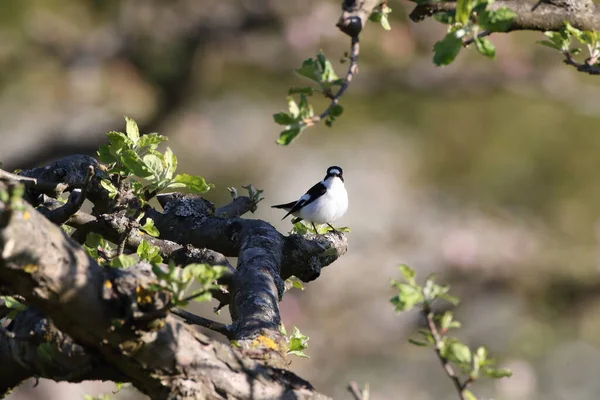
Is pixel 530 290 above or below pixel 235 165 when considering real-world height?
below

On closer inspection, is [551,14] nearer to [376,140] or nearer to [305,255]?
[305,255]

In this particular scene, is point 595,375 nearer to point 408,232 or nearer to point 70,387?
point 408,232

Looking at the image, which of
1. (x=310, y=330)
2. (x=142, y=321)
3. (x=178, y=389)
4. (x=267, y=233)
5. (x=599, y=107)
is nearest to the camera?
(x=142, y=321)

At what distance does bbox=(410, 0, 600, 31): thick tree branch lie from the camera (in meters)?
2.90

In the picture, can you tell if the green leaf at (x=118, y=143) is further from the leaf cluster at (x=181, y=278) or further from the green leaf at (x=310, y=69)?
the leaf cluster at (x=181, y=278)

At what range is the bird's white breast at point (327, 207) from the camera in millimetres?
6688

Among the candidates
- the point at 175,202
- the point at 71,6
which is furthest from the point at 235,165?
the point at 175,202

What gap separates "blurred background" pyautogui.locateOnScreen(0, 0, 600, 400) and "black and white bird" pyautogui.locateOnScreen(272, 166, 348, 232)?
167 inches

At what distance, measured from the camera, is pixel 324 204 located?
678 centimetres

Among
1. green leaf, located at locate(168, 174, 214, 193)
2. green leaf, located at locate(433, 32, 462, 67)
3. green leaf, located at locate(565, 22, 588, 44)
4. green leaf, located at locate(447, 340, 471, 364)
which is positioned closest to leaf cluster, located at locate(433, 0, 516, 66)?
green leaf, located at locate(433, 32, 462, 67)

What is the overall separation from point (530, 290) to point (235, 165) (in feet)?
16.0

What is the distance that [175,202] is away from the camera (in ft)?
13.1

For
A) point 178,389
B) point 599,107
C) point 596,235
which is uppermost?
point 599,107

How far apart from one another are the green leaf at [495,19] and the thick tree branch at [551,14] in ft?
1.50
